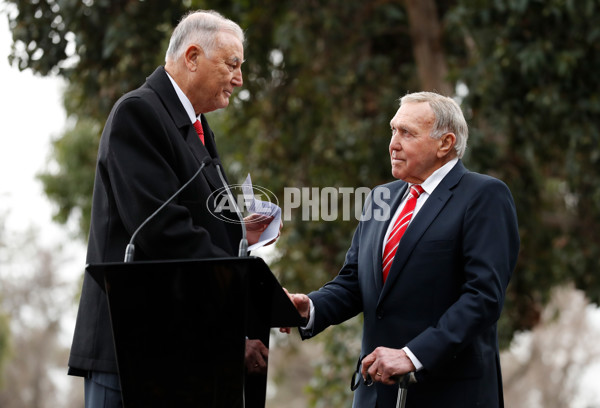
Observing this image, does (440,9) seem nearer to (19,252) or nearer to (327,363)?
(327,363)

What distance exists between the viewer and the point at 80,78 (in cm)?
747

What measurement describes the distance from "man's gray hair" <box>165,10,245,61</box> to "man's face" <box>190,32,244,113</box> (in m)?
0.02

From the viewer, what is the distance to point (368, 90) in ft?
31.6

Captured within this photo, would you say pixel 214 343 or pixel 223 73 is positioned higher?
pixel 223 73

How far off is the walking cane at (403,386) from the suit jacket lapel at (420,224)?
1.13 feet

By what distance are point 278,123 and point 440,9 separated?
2.21 m

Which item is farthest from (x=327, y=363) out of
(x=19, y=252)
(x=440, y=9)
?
(x=19, y=252)

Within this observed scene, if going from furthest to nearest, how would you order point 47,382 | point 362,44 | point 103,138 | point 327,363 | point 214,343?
point 47,382 → point 362,44 → point 327,363 → point 103,138 → point 214,343

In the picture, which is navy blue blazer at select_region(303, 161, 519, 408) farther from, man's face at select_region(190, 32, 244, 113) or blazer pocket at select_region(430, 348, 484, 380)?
man's face at select_region(190, 32, 244, 113)

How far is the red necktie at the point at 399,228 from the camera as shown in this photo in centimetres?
325

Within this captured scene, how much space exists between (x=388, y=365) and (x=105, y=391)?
924mm

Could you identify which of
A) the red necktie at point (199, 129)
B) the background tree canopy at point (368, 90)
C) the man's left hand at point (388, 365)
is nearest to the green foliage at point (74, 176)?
the background tree canopy at point (368, 90)

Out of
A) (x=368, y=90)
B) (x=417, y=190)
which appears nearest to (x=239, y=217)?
(x=417, y=190)

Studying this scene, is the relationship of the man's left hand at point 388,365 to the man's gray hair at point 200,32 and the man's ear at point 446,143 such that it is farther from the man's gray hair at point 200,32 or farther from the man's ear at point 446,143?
the man's gray hair at point 200,32
